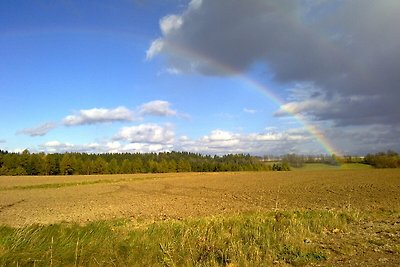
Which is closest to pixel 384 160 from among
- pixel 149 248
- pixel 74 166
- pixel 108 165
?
pixel 108 165

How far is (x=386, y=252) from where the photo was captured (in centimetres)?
905

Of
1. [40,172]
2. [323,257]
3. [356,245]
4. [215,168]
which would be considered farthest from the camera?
[215,168]

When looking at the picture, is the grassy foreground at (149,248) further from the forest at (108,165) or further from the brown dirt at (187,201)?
the forest at (108,165)

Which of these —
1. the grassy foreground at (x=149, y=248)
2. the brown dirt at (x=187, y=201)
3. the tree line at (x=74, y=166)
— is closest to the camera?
the grassy foreground at (x=149, y=248)

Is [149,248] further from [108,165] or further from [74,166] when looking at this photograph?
[108,165]

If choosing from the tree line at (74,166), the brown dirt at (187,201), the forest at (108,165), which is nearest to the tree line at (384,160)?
the forest at (108,165)

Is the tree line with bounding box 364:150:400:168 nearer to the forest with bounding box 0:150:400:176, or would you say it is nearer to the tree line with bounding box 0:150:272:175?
the forest with bounding box 0:150:400:176

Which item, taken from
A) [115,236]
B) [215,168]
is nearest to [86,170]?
[215,168]

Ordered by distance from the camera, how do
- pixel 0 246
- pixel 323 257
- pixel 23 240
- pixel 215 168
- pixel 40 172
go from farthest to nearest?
pixel 215 168, pixel 40 172, pixel 323 257, pixel 23 240, pixel 0 246

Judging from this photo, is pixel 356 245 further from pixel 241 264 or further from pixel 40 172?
pixel 40 172

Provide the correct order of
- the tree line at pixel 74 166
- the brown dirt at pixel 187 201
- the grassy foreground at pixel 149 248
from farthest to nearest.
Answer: the tree line at pixel 74 166
the brown dirt at pixel 187 201
the grassy foreground at pixel 149 248

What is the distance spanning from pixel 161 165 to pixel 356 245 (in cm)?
14428

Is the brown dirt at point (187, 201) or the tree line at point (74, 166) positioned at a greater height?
the tree line at point (74, 166)

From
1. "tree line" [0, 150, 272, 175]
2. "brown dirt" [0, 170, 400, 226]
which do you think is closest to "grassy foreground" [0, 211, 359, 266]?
"brown dirt" [0, 170, 400, 226]
